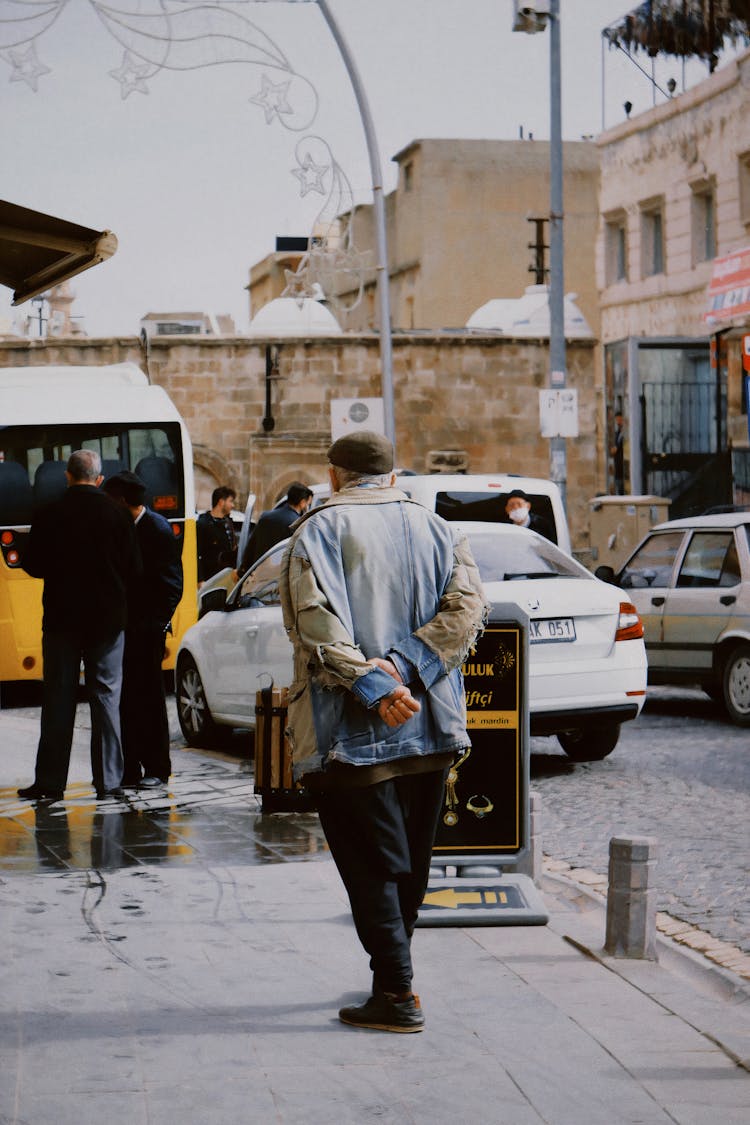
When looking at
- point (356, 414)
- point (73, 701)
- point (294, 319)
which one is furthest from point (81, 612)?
point (294, 319)

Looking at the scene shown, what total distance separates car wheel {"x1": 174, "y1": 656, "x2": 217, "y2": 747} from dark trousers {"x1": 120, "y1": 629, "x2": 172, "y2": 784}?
2385 mm

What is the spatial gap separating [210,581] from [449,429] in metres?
22.6

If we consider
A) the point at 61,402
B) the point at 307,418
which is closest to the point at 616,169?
the point at 307,418

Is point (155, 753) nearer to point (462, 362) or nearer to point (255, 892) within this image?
point (255, 892)

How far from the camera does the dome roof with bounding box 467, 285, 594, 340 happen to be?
4109cm

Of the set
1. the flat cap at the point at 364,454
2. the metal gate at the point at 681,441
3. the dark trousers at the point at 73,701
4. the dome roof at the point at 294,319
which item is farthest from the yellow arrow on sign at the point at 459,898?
the dome roof at the point at 294,319

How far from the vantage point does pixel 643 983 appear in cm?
601

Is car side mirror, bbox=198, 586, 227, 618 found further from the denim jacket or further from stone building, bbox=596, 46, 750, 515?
stone building, bbox=596, 46, 750, 515

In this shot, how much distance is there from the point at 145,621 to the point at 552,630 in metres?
2.56

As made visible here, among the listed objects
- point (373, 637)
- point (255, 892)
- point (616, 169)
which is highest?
point (616, 169)

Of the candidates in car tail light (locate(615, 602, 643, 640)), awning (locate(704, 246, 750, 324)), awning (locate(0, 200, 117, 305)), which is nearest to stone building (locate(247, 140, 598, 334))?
awning (locate(704, 246, 750, 324))

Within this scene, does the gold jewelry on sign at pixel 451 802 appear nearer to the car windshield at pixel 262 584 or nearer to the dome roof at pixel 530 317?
the car windshield at pixel 262 584

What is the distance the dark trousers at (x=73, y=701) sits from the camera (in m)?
10.1

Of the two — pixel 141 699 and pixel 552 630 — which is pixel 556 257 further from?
pixel 141 699
